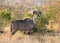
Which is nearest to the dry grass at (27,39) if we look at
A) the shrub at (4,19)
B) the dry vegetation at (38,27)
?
the dry vegetation at (38,27)

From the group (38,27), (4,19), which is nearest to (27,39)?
(38,27)

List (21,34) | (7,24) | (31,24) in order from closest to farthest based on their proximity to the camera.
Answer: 1. (21,34)
2. (31,24)
3. (7,24)

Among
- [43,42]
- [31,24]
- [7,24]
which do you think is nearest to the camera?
[43,42]

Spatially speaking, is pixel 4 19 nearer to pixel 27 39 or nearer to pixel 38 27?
pixel 38 27

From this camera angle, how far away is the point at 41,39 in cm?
1233

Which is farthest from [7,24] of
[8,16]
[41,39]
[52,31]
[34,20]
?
[41,39]

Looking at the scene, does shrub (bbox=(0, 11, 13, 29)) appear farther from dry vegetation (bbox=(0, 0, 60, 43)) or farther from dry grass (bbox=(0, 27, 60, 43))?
dry grass (bbox=(0, 27, 60, 43))

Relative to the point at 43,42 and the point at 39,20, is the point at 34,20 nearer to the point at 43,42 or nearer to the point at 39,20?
the point at 39,20

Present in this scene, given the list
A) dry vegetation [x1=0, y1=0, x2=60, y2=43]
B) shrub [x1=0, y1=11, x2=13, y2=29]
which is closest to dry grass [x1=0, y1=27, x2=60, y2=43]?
dry vegetation [x1=0, y1=0, x2=60, y2=43]

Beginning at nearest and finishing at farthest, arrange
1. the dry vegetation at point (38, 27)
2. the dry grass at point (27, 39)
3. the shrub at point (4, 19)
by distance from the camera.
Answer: the dry grass at point (27, 39)
the dry vegetation at point (38, 27)
the shrub at point (4, 19)

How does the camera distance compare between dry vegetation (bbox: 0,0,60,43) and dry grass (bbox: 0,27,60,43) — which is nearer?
dry grass (bbox: 0,27,60,43)

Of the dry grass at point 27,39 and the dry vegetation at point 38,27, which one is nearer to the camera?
the dry grass at point 27,39

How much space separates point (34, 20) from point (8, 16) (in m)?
2.80

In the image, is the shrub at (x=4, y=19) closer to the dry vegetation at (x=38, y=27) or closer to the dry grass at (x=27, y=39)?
the dry vegetation at (x=38, y=27)
